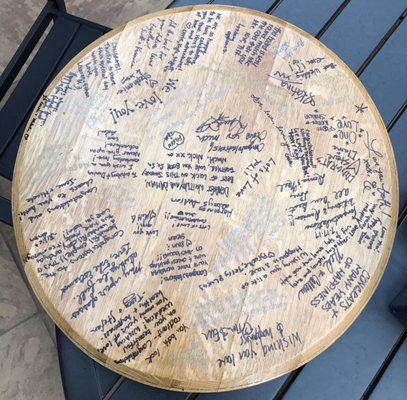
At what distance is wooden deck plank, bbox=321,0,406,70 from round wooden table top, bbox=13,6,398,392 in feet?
1.22

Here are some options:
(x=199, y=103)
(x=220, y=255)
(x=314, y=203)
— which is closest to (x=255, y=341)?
(x=220, y=255)

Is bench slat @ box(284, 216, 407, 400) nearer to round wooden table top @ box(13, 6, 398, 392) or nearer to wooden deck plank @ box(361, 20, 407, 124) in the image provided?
round wooden table top @ box(13, 6, 398, 392)

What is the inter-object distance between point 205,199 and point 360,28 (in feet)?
2.84

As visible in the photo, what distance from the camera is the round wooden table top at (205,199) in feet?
3.01

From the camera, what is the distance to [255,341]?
2.97 feet

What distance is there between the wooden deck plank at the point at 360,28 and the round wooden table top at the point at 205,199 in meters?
0.37

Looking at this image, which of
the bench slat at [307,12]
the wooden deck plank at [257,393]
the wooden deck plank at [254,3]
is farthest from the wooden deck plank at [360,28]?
the wooden deck plank at [257,393]

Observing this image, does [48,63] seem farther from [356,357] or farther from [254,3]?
[356,357]

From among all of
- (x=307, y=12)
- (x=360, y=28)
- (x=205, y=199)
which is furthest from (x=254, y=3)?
(x=205, y=199)

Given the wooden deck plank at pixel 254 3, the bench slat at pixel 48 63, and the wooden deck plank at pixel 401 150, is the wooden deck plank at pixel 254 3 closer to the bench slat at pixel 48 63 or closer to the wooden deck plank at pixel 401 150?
the bench slat at pixel 48 63

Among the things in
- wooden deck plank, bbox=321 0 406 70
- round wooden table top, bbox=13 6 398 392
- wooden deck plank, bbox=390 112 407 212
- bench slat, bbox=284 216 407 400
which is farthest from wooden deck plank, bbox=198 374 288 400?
wooden deck plank, bbox=321 0 406 70

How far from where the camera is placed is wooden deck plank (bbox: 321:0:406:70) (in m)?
1.42

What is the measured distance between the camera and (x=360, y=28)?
1.44m

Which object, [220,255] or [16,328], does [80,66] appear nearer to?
[220,255]
